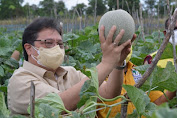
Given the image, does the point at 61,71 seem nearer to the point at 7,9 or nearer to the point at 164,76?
the point at 164,76

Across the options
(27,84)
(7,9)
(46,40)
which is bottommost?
(27,84)

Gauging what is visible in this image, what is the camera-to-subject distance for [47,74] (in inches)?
76.3

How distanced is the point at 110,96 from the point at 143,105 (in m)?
1.04

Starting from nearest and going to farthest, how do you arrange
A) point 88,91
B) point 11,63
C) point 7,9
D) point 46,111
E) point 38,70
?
point 46,111, point 88,91, point 38,70, point 11,63, point 7,9

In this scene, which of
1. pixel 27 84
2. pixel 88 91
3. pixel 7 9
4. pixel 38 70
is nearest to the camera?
pixel 88 91

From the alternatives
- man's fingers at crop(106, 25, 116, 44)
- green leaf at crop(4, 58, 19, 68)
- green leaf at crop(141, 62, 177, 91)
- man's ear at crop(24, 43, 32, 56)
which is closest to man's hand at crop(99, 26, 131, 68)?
man's fingers at crop(106, 25, 116, 44)

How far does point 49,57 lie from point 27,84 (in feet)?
0.88

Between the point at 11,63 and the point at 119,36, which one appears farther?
the point at 11,63

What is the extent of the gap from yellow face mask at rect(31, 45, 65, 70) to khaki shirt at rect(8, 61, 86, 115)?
7 cm

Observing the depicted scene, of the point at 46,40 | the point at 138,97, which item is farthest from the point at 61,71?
the point at 138,97

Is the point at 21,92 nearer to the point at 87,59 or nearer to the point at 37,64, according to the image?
the point at 37,64

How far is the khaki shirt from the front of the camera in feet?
5.77

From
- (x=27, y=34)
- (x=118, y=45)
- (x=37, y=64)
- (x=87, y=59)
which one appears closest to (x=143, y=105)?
(x=118, y=45)

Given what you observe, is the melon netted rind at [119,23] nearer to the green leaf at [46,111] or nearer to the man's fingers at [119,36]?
the man's fingers at [119,36]
